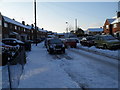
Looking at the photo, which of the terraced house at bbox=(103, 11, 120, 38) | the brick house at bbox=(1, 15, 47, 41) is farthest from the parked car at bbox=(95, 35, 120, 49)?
the terraced house at bbox=(103, 11, 120, 38)

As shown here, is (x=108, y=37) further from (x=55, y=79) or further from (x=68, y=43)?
(x=55, y=79)

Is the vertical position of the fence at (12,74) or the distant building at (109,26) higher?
the distant building at (109,26)

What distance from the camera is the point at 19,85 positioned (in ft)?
20.5

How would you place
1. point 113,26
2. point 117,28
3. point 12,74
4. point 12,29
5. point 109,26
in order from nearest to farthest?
point 12,74 < point 117,28 < point 12,29 < point 113,26 < point 109,26

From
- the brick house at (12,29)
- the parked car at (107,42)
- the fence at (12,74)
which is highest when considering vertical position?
the brick house at (12,29)

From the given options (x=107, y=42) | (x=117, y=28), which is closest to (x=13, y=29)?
(x=117, y=28)

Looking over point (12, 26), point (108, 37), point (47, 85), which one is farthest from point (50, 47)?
point (12, 26)

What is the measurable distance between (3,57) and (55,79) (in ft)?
18.4

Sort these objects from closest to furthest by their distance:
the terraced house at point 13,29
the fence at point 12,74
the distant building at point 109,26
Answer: the fence at point 12,74 → the terraced house at point 13,29 → the distant building at point 109,26

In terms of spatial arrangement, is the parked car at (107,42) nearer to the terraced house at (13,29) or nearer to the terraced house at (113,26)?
the terraced house at (13,29)

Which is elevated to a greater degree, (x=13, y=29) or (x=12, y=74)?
(x=13, y=29)

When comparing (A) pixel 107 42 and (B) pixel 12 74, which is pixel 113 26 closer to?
(A) pixel 107 42

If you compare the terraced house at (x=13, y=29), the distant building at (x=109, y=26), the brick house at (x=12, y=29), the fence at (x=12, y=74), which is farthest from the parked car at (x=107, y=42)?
the distant building at (x=109, y=26)

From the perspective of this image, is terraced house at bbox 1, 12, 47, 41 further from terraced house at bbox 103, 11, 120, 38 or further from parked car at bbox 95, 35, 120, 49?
terraced house at bbox 103, 11, 120, 38
